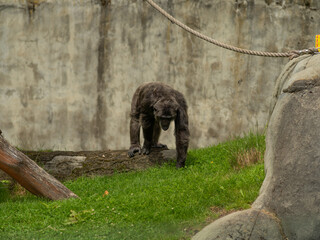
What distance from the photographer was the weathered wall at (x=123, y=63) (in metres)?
10.4

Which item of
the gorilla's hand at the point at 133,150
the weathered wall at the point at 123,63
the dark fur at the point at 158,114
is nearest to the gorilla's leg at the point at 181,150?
the dark fur at the point at 158,114

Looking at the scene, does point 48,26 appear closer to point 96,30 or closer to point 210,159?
point 96,30

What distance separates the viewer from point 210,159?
8492 millimetres

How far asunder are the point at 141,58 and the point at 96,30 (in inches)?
41.4

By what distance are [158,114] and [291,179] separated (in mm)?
3881

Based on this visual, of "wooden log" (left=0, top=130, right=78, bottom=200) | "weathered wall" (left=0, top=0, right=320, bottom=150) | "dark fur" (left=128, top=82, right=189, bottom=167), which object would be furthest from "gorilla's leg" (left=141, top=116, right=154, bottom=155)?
A: "wooden log" (left=0, top=130, right=78, bottom=200)

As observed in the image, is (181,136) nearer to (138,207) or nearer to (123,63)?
(138,207)

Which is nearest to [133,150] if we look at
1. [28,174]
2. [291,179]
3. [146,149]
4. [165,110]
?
[146,149]

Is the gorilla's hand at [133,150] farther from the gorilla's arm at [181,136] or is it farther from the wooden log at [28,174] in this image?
the wooden log at [28,174]

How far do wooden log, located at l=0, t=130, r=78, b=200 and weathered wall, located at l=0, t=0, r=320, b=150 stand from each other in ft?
12.4

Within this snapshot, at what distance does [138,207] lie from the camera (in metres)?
6.09

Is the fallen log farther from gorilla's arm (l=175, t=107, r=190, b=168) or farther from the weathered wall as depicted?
the weathered wall

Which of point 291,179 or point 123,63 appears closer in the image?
point 291,179

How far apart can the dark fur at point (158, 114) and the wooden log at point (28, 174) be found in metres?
2.00
